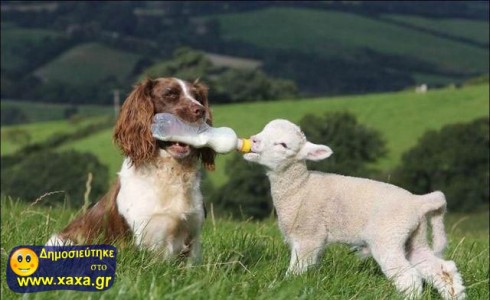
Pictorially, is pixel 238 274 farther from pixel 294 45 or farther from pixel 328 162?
pixel 294 45

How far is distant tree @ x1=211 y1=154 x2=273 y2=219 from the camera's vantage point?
5903 cm

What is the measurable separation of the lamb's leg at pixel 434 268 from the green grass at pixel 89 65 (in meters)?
108

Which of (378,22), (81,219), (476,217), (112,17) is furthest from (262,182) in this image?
(112,17)

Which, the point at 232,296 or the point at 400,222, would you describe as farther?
the point at 400,222

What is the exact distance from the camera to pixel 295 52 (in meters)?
137

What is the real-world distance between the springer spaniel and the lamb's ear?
80cm

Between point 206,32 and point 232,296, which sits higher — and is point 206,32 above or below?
below

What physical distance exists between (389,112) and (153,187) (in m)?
81.2

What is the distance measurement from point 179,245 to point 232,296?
233 cm

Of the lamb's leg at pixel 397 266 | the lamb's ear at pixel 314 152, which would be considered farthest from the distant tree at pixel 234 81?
the lamb's leg at pixel 397 266

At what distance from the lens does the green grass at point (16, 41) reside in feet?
395

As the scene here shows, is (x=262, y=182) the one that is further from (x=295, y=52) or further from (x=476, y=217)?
(x=295, y=52)

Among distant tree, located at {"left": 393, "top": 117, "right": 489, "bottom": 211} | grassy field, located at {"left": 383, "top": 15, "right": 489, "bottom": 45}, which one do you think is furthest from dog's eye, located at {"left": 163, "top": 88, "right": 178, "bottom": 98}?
grassy field, located at {"left": 383, "top": 15, "right": 489, "bottom": 45}

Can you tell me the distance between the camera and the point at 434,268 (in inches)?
268
